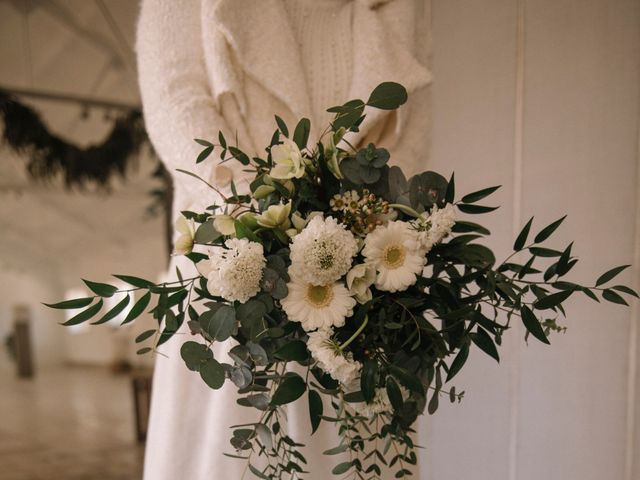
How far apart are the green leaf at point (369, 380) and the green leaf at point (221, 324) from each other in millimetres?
128

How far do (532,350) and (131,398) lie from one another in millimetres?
1748

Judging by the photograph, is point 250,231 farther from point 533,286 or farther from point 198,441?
point 198,441

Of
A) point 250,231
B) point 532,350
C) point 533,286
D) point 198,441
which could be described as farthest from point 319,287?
point 532,350

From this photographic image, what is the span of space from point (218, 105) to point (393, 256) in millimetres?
451

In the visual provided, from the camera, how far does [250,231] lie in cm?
52

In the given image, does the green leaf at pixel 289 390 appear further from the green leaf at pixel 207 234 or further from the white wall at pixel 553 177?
the white wall at pixel 553 177

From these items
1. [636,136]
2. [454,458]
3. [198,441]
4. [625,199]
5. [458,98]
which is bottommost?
[454,458]

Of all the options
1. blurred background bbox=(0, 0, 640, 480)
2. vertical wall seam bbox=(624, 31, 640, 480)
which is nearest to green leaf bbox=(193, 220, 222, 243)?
blurred background bbox=(0, 0, 640, 480)

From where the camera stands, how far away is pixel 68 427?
2244 millimetres

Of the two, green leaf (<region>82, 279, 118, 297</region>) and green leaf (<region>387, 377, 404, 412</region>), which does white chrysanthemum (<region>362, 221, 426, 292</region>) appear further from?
green leaf (<region>82, 279, 118, 297</region>)

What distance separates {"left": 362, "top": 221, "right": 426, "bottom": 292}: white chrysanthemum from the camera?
1.66 feet

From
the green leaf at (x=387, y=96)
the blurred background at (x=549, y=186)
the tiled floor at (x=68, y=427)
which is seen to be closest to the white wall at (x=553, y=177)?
the blurred background at (x=549, y=186)

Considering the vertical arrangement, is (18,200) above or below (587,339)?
above

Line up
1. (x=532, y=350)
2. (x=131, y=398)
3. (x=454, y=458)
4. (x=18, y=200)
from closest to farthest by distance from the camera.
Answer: (x=532, y=350)
(x=454, y=458)
(x=18, y=200)
(x=131, y=398)
